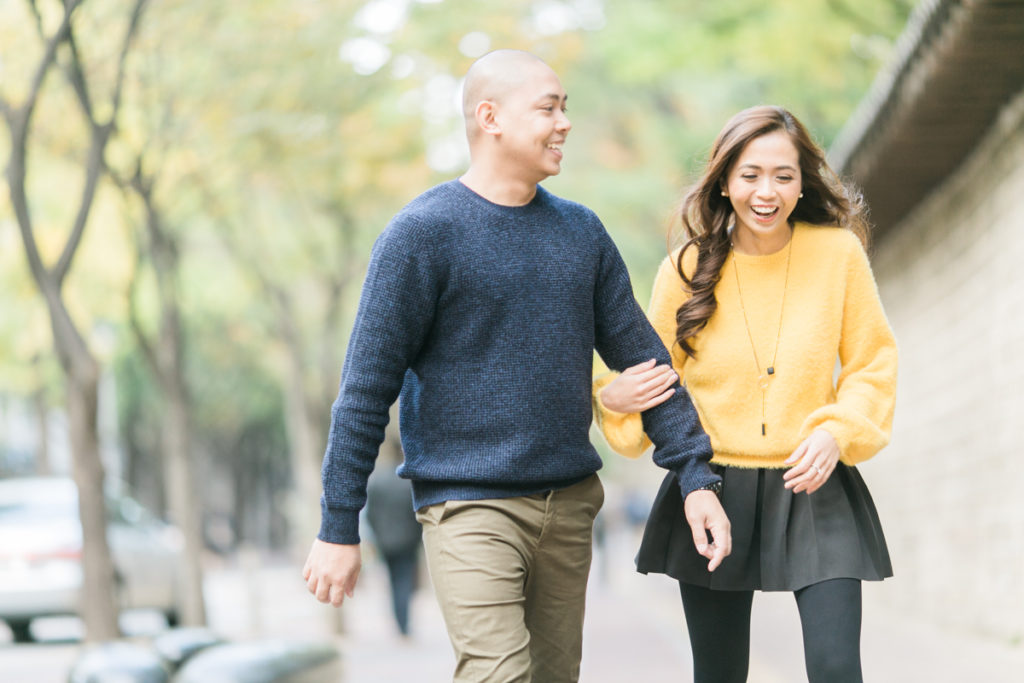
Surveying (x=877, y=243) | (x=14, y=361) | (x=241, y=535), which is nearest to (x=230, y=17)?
(x=877, y=243)

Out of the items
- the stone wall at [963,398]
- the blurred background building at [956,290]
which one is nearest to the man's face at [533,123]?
the blurred background building at [956,290]

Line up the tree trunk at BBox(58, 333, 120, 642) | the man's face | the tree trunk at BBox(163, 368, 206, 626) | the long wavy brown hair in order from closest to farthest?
the man's face
the long wavy brown hair
the tree trunk at BBox(58, 333, 120, 642)
the tree trunk at BBox(163, 368, 206, 626)

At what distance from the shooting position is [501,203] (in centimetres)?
366

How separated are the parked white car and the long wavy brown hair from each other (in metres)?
8.52

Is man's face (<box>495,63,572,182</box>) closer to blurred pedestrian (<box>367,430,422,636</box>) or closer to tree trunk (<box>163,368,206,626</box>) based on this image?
blurred pedestrian (<box>367,430,422,636</box>)

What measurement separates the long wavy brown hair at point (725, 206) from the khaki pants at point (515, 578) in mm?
598

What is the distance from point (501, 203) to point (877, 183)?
24.2ft

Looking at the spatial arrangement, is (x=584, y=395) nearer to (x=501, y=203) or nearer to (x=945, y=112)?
(x=501, y=203)

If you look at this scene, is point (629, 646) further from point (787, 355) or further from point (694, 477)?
point (694, 477)

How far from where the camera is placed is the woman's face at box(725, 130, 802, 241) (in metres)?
3.90

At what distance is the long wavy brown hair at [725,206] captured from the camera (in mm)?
3949

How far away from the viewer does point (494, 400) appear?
352 cm

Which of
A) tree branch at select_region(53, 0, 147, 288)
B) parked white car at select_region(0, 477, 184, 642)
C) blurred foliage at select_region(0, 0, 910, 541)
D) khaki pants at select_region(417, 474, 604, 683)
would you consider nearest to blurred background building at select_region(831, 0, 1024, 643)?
blurred foliage at select_region(0, 0, 910, 541)

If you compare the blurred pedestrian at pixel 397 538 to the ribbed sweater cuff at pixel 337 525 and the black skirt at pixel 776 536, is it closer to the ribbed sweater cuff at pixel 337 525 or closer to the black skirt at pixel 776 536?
the black skirt at pixel 776 536
